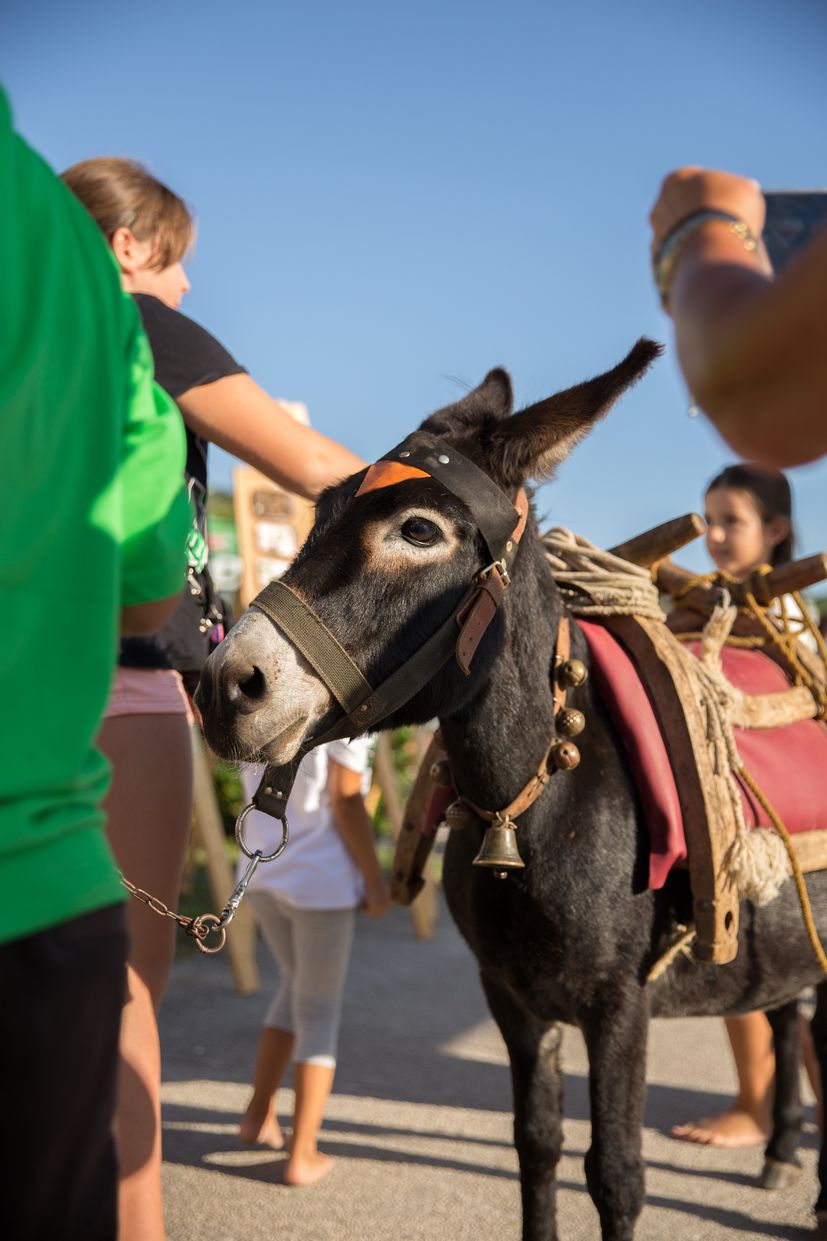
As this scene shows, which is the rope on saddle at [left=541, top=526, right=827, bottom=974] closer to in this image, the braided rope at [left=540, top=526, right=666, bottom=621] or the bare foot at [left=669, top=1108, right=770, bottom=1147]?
the braided rope at [left=540, top=526, right=666, bottom=621]

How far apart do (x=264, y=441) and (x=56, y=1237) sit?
1515mm

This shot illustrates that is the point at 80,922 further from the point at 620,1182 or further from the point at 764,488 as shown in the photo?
the point at 764,488

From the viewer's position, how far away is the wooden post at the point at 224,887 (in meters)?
6.75

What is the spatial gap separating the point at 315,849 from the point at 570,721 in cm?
200

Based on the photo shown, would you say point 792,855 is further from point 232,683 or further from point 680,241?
point 680,241

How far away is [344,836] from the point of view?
438 centimetres

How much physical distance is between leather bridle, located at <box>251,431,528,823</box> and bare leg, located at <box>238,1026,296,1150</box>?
8.05 feet

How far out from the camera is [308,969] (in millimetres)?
4152

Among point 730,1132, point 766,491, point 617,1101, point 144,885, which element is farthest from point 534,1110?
point 766,491

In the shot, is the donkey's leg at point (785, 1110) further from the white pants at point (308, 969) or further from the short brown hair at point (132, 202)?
the short brown hair at point (132, 202)

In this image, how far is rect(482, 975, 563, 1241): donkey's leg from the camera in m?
2.91

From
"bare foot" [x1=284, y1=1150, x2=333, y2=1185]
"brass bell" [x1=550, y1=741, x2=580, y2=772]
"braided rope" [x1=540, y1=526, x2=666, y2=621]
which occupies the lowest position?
"bare foot" [x1=284, y1=1150, x2=333, y2=1185]

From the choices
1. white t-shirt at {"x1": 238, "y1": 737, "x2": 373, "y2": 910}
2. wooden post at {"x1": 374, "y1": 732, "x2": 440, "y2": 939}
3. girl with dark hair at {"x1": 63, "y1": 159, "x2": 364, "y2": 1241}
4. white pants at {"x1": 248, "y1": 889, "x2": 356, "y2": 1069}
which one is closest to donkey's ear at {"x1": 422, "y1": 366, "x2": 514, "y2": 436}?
girl with dark hair at {"x1": 63, "y1": 159, "x2": 364, "y2": 1241}

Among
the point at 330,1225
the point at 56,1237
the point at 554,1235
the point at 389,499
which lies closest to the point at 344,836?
the point at 330,1225
